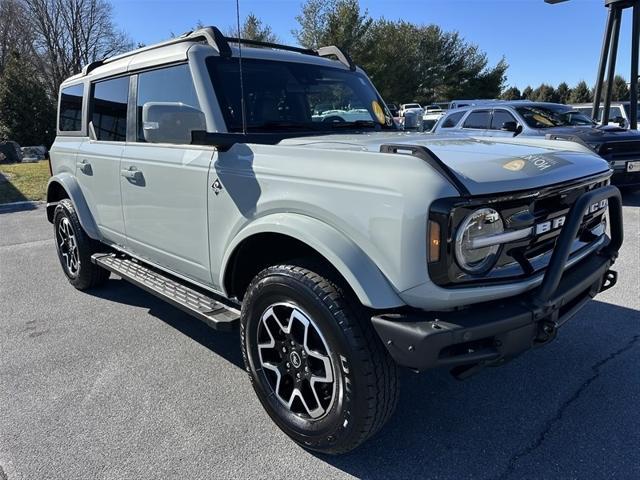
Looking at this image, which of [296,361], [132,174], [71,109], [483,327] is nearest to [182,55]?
[132,174]

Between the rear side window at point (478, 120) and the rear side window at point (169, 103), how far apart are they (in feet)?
26.0

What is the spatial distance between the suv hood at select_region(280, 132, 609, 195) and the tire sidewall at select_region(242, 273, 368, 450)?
29.1 inches

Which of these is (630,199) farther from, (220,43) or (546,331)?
(220,43)

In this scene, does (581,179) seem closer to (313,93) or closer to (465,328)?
(465,328)

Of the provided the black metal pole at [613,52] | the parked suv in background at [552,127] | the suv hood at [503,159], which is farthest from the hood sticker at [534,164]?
the black metal pole at [613,52]

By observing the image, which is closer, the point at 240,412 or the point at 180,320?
the point at 240,412

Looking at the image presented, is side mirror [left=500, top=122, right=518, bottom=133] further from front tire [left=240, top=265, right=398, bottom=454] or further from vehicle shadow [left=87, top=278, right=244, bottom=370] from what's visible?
front tire [left=240, top=265, right=398, bottom=454]

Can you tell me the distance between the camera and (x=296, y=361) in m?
2.52

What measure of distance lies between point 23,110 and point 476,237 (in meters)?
24.2

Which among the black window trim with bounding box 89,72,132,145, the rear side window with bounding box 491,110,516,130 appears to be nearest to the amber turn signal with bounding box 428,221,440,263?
the black window trim with bounding box 89,72,132,145

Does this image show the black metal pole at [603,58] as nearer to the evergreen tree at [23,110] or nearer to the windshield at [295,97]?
the windshield at [295,97]

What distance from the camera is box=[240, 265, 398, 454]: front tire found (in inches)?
84.7

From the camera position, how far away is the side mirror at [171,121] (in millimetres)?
2805

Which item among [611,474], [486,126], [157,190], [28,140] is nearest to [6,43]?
[28,140]
